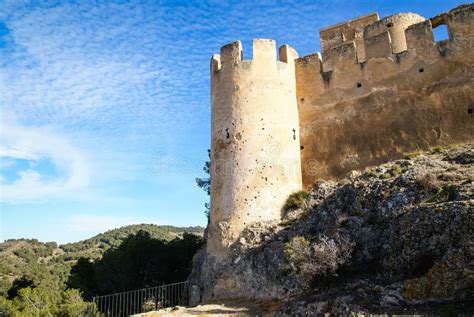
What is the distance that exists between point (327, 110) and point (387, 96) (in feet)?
6.74

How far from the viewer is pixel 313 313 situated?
8055 millimetres

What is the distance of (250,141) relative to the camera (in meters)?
13.2

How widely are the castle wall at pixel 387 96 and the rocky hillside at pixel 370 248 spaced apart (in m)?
1.10

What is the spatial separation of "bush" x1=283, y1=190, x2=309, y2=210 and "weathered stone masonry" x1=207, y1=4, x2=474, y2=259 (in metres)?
0.21

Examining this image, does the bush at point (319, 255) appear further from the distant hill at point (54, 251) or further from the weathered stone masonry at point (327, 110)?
the distant hill at point (54, 251)

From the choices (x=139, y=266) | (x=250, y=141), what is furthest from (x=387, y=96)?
(x=139, y=266)

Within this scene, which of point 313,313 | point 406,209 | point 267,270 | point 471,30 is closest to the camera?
point 313,313

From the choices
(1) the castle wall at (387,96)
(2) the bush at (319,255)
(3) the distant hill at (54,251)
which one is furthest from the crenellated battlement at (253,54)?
(3) the distant hill at (54,251)

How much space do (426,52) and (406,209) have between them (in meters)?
6.55

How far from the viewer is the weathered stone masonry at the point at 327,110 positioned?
41.2 feet

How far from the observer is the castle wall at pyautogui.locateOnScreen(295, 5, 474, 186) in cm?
1250

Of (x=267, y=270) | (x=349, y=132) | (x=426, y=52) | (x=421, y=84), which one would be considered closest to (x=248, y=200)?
(x=267, y=270)

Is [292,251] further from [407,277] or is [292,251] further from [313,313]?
[407,277]

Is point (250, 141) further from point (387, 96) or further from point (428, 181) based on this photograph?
point (428, 181)
